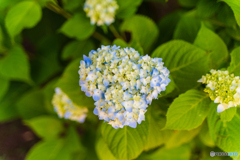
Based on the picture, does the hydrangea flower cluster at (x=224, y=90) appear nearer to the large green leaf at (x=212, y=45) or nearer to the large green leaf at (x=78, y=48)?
the large green leaf at (x=212, y=45)

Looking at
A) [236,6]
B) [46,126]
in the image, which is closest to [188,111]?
[236,6]

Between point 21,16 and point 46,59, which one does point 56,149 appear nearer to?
point 46,59

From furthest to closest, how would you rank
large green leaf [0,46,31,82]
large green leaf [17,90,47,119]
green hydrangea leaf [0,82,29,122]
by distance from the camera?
green hydrangea leaf [0,82,29,122] → large green leaf [17,90,47,119] → large green leaf [0,46,31,82]

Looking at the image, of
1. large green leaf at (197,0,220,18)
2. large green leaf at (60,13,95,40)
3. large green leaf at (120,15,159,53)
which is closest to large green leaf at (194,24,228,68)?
large green leaf at (197,0,220,18)

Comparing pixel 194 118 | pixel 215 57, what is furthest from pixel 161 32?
pixel 194 118

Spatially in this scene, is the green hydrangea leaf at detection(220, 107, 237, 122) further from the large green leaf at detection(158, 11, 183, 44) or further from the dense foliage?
the large green leaf at detection(158, 11, 183, 44)

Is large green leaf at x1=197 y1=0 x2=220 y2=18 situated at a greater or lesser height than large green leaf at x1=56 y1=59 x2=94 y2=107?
greater

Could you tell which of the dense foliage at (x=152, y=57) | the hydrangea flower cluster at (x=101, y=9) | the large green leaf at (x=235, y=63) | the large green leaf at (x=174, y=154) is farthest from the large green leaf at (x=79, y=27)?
the large green leaf at (x=174, y=154)

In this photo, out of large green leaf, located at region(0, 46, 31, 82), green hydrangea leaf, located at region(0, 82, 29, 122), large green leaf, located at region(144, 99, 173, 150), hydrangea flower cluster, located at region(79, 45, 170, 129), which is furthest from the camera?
green hydrangea leaf, located at region(0, 82, 29, 122)
